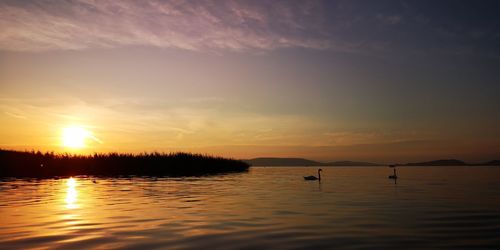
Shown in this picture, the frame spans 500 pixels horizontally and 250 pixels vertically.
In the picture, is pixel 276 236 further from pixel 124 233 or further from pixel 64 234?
pixel 64 234

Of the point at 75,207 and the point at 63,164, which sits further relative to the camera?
the point at 63,164

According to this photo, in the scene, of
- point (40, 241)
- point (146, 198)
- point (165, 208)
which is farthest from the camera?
point (146, 198)

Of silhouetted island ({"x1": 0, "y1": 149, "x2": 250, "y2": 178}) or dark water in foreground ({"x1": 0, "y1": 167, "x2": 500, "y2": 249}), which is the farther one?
silhouetted island ({"x1": 0, "y1": 149, "x2": 250, "y2": 178})

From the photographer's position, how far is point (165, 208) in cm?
2094

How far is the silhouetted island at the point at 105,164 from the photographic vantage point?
5322cm

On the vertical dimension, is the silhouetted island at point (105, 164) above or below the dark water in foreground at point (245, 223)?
above

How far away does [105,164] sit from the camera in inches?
2445

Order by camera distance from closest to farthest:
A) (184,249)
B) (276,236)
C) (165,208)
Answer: (184,249), (276,236), (165,208)

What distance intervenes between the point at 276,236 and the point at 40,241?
7091mm

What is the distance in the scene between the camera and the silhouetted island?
5322 cm

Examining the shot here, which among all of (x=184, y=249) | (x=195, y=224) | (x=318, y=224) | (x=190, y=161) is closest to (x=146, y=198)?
(x=195, y=224)

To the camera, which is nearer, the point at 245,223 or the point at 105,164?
the point at 245,223

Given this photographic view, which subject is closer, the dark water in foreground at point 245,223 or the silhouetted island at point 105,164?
the dark water in foreground at point 245,223

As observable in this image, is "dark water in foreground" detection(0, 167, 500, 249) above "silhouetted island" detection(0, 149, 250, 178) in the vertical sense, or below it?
below
